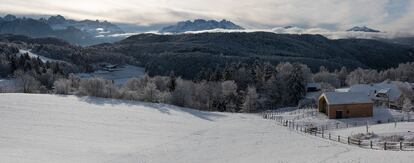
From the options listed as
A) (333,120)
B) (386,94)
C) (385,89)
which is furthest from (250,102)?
(385,89)

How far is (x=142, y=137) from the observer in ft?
160

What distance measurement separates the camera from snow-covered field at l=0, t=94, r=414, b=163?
35.8m

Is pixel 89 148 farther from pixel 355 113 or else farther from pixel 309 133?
pixel 355 113

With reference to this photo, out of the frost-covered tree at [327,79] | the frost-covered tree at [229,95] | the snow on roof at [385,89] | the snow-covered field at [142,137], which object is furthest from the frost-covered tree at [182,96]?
the frost-covered tree at [327,79]

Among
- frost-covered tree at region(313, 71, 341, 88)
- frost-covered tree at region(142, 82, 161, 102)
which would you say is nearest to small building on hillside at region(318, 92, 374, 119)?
frost-covered tree at region(142, 82, 161, 102)

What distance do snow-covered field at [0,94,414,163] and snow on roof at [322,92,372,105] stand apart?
12422 millimetres

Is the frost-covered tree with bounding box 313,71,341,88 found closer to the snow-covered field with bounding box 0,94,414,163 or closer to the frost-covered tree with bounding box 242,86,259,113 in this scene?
the frost-covered tree with bounding box 242,86,259,113

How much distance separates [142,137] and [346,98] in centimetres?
3788

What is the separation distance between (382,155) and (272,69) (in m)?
81.2

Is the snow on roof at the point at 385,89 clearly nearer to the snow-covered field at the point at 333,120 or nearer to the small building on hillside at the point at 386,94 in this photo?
the small building on hillside at the point at 386,94

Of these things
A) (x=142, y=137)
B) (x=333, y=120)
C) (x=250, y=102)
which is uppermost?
(x=142, y=137)

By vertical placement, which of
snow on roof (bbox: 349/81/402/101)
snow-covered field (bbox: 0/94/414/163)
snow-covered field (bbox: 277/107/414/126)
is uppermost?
snow on roof (bbox: 349/81/402/101)

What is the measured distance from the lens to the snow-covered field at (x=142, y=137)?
3581cm

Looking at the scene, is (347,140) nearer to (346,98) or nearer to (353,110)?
(353,110)
